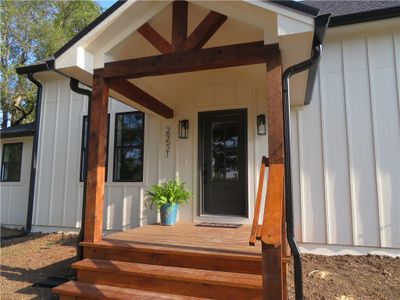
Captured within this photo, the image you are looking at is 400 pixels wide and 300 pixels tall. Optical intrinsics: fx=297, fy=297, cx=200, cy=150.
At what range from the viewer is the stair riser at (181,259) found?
274 centimetres

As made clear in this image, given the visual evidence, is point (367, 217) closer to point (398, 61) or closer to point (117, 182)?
point (398, 61)

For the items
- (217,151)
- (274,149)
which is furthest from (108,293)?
(217,151)

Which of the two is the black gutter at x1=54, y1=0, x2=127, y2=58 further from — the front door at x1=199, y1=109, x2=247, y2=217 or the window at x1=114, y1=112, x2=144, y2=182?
the window at x1=114, y1=112, x2=144, y2=182

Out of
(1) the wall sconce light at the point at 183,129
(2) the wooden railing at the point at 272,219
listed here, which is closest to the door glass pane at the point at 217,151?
(1) the wall sconce light at the point at 183,129

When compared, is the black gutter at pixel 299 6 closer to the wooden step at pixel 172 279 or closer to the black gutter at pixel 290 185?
the black gutter at pixel 290 185

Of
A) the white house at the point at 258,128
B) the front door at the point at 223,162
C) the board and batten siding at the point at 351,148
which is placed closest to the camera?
the white house at the point at 258,128

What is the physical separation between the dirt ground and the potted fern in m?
1.57

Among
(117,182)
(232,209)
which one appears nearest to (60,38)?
(117,182)

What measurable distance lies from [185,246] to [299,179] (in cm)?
247

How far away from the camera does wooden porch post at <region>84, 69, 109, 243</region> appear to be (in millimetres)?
3301

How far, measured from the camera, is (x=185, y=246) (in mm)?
3172

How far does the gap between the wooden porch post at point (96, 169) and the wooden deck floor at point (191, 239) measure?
22cm

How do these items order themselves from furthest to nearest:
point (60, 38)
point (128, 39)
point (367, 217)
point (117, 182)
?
point (60, 38)
point (117, 182)
point (367, 217)
point (128, 39)

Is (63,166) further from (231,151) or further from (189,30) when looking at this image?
(189,30)
